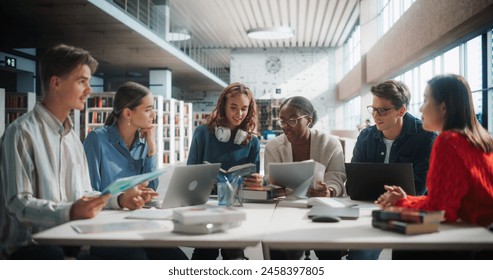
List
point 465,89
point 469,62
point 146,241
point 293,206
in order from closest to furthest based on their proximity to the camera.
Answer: point 146,241
point 465,89
point 293,206
point 469,62

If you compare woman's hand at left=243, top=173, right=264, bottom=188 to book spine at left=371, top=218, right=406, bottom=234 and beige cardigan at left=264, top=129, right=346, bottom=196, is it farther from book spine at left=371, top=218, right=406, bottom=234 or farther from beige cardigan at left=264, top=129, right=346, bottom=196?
book spine at left=371, top=218, right=406, bottom=234

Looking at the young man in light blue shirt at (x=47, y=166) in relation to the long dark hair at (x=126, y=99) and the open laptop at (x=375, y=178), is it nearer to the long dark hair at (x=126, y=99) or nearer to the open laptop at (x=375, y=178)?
the long dark hair at (x=126, y=99)

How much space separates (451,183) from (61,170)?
1.50 m

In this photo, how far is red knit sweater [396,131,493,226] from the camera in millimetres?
1621

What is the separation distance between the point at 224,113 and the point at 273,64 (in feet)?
49.1

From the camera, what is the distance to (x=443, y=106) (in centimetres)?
179

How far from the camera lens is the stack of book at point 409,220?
4.89 ft

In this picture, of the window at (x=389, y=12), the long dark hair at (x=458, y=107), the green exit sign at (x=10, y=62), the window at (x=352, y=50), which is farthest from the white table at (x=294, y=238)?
the window at (x=352, y=50)

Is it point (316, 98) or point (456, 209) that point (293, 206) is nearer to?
point (456, 209)

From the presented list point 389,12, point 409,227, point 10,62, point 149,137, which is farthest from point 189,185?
point 10,62

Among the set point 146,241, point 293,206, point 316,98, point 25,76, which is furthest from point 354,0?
point 146,241

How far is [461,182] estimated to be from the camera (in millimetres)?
1609

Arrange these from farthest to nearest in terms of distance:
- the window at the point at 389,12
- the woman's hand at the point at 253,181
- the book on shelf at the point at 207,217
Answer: the window at the point at 389,12 < the woman's hand at the point at 253,181 < the book on shelf at the point at 207,217

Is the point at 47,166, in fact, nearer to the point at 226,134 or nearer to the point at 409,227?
the point at 226,134
